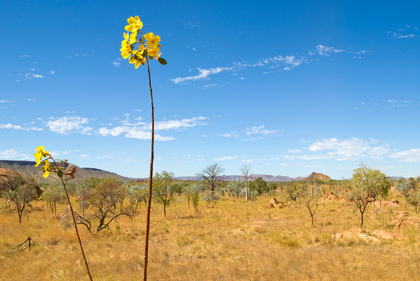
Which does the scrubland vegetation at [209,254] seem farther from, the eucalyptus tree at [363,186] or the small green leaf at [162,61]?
the small green leaf at [162,61]

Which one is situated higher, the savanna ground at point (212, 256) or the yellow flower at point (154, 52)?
the yellow flower at point (154, 52)

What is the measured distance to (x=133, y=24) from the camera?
1.42 meters

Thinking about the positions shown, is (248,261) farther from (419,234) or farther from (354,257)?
(419,234)

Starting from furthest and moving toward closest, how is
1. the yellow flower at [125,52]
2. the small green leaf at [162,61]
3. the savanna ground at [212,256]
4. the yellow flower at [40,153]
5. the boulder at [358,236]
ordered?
the boulder at [358,236] < the savanna ground at [212,256] < the yellow flower at [40,153] < the yellow flower at [125,52] < the small green leaf at [162,61]

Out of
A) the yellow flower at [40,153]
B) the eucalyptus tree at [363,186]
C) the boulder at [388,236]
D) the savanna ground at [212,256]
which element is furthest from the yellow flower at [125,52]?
the eucalyptus tree at [363,186]

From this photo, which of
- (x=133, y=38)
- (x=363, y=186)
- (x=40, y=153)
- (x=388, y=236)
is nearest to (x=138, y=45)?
(x=133, y=38)

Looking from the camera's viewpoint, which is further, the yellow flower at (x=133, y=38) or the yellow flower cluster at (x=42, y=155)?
the yellow flower cluster at (x=42, y=155)

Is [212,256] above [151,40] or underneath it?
underneath

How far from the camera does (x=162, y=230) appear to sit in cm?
1827

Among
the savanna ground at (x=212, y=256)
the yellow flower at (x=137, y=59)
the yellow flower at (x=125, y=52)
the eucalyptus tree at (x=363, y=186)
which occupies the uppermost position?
the yellow flower at (x=125, y=52)

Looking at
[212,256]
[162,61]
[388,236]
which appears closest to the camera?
[162,61]

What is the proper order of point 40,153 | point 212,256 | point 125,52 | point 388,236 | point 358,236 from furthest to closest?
1. point 388,236
2. point 358,236
3. point 212,256
4. point 40,153
5. point 125,52

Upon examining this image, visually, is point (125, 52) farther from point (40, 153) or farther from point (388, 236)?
point (388, 236)

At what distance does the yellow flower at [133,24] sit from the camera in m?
1.41
